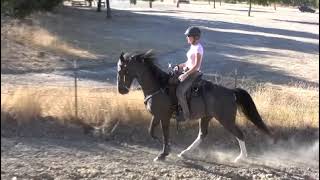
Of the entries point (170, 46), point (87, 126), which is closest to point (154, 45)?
point (170, 46)

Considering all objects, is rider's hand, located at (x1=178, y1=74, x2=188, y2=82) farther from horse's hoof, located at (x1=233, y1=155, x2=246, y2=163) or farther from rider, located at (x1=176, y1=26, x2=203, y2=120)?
horse's hoof, located at (x1=233, y1=155, x2=246, y2=163)

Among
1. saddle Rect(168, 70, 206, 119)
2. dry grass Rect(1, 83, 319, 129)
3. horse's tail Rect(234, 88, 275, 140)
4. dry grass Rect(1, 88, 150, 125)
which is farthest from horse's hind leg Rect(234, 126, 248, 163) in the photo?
dry grass Rect(1, 88, 150, 125)

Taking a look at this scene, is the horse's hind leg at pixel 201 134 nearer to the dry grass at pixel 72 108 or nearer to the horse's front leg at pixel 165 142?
the horse's front leg at pixel 165 142

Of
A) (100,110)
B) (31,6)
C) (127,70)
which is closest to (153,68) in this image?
(127,70)

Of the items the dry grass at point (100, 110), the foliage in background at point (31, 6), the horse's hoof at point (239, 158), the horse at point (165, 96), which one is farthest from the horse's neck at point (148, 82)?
the foliage in background at point (31, 6)

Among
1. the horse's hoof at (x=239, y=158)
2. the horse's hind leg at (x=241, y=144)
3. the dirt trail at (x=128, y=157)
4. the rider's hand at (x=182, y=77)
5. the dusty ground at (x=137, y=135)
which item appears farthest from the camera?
the horse's hoof at (x=239, y=158)

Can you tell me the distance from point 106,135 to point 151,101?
1650mm

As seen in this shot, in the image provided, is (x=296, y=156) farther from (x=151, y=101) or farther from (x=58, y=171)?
(x=58, y=171)

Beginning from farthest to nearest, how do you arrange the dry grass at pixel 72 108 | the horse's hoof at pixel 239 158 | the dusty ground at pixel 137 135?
1. the dry grass at pixel 72 108
2. the horse's hoof at pixel 239 158
3. the dusty ground at pixel 137 135

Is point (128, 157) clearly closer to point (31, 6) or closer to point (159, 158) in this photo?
point (159, 158)

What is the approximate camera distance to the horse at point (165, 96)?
801 cm

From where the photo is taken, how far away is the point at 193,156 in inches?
340

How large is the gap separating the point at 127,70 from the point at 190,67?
93 centimetres

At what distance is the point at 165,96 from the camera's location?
8125 mm
